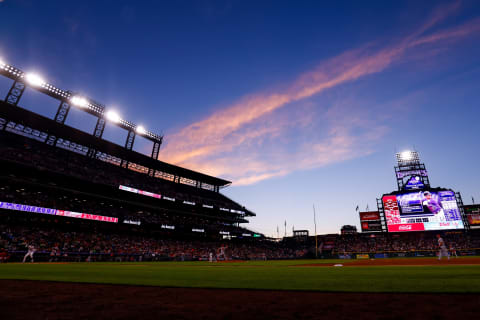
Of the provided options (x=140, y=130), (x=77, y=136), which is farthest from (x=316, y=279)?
(x=140, y=130)

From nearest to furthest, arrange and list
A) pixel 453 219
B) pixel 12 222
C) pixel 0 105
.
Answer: pixel 12 222
pixel 0 105
pixel 453 219

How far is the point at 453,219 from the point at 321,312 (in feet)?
166

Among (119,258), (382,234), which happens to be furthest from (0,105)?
(382,234)

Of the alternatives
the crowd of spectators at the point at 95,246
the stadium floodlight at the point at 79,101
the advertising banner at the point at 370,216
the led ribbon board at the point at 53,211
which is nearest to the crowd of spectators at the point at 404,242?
the advertising banner at the point at 370,216

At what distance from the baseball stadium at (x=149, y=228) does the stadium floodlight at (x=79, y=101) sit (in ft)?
0.55

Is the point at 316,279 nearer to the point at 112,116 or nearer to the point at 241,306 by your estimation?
the point at 241,306

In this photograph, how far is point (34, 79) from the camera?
3819 cm

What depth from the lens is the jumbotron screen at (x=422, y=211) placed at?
41906mm

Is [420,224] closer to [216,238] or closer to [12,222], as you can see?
[216,238]

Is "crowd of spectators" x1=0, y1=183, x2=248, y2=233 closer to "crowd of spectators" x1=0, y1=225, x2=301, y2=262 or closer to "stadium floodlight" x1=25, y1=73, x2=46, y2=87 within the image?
"crowd of spectators" x1=0, y1=225, x2=301, y2=262

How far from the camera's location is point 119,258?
3375cm

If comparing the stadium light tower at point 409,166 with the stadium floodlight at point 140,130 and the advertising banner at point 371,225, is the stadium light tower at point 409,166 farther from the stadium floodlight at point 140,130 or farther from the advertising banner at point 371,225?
the stadium floodlight at point 140,130

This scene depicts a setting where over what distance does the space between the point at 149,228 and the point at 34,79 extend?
29.4 m

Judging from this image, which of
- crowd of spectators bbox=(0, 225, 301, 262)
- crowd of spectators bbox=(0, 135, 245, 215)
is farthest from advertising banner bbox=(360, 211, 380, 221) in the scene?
crowd of spectators bbox=(0, 135, 245, 215)
